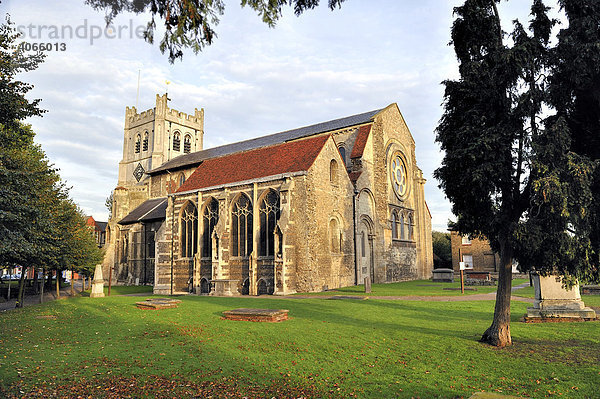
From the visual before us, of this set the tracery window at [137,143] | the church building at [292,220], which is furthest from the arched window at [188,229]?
the tracery window at [137,143]

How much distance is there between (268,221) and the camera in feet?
81.8

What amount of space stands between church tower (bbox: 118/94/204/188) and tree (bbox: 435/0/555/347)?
54466mm

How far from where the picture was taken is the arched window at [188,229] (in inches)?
1120

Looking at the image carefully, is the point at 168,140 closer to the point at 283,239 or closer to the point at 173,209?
the point at 173,209

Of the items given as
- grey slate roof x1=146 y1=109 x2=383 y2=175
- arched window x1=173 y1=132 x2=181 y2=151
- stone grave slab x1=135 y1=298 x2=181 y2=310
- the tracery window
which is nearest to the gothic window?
grey slate roof x1=146 y1=109 x2=383 y2=175

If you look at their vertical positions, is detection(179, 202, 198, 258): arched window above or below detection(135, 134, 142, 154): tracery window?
below

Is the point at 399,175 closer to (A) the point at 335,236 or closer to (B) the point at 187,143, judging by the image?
(A) the point at 335,236

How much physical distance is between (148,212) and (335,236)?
74.6 ft

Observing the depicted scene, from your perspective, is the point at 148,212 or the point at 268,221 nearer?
the point at 268,221

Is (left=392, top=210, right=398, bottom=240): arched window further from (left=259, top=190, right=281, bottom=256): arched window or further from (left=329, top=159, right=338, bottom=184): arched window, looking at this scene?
(left=259, top=190, right=281, bottom=256): arched window

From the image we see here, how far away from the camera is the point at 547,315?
12.3 m

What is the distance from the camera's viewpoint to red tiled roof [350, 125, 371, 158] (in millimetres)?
32375

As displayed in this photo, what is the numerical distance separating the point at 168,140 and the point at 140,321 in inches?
2026

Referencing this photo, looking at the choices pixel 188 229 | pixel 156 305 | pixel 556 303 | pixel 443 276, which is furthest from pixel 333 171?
pixel 556 303
